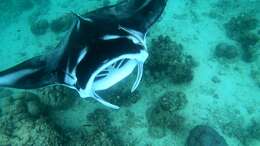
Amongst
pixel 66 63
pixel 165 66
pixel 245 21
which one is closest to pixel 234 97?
pixel 165 66

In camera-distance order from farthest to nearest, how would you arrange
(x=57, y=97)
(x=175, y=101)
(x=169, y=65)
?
(x=169, y=65) → (x=57, y=97) → (x=175, y=101)

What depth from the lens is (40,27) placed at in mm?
10539

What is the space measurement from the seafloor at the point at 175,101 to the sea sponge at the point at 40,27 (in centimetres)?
279

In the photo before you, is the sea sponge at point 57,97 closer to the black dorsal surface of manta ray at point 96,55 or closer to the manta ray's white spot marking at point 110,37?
the black dorsal surface of manta ray at point 96,55

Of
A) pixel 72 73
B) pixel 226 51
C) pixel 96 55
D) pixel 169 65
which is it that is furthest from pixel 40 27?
pixel 96 55

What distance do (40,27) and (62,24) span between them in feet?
3.37

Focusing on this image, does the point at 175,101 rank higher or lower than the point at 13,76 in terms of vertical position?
lower

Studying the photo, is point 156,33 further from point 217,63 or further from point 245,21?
point 245,21

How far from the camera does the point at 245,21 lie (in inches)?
343

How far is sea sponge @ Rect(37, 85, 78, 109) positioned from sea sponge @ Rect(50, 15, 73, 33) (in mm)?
3461

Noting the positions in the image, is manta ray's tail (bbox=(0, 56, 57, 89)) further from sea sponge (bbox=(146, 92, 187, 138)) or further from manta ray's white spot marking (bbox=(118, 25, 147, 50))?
sea sponge (bbox=(146, 92, 187, 138))

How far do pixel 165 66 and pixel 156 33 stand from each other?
172 cm

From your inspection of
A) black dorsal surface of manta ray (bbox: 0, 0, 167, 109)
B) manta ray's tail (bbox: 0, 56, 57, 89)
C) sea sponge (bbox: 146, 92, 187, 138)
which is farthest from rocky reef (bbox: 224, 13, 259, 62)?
manta ray's tail (bbox: 0, 56, 57, 89)

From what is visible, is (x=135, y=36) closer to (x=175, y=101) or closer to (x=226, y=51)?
(x=175, y=101)
